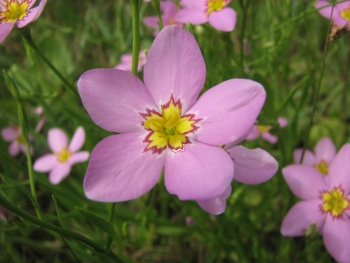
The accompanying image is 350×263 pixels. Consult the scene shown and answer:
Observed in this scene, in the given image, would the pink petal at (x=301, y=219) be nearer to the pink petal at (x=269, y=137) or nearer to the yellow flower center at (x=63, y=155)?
the pink petal at (x=269, y=137)

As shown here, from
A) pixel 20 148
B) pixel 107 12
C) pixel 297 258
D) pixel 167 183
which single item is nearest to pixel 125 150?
pixel 167 183

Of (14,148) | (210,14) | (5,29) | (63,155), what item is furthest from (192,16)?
(14,148)

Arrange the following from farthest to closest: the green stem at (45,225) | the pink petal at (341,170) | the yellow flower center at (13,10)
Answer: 1. the pink petal at (341,170)
2. the yellow flower center at (13,10)
3. the green stem at (45,225)

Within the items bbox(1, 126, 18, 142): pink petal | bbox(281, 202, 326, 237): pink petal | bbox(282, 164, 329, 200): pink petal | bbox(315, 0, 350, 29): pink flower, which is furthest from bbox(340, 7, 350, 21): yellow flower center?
bbox(1, 126, 18, 142): pink petal

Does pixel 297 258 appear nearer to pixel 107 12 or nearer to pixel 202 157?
pixel 202 157

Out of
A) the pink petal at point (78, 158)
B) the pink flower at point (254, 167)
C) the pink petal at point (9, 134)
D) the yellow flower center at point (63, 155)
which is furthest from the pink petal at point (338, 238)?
the pink petal at point (9, 134)

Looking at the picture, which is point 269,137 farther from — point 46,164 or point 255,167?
point 46,164

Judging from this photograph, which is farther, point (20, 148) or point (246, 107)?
point (20, 148)
